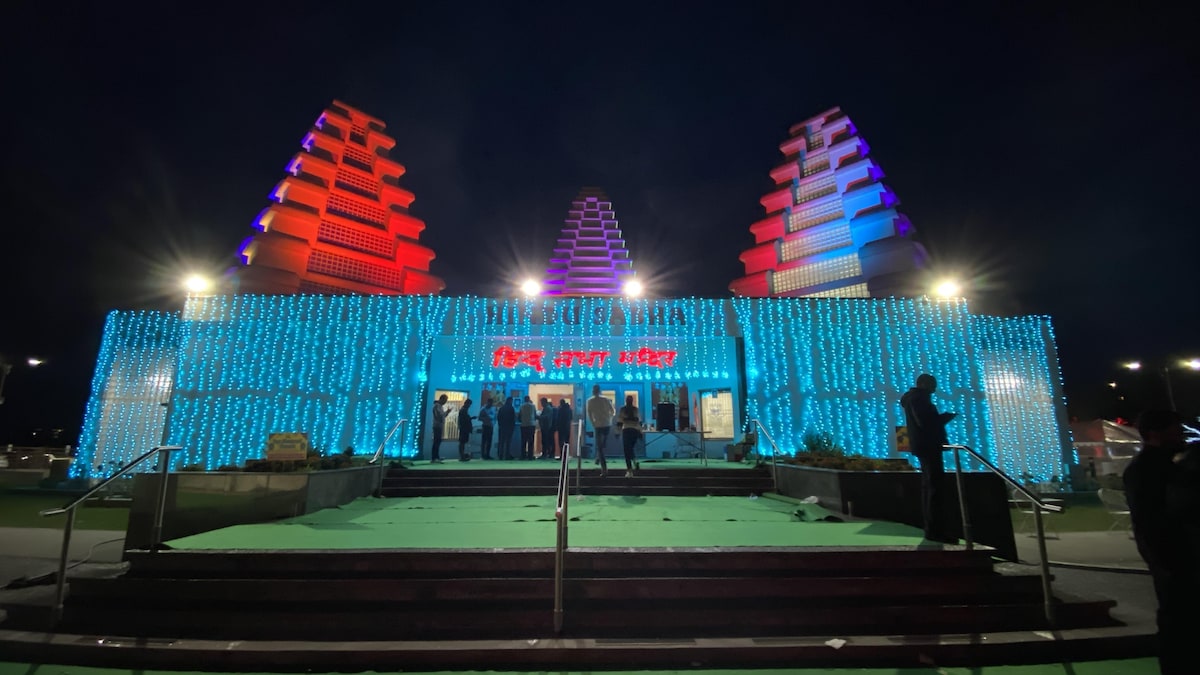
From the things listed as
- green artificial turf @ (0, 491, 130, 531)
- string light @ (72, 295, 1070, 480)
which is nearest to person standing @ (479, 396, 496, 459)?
string light @ (72, 295, 1070, 480)

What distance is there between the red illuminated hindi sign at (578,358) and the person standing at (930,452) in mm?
9194

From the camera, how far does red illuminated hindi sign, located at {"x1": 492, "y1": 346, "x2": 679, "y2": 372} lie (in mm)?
14250

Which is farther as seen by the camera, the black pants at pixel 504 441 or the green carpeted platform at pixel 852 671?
the black pants at pixel 504 441

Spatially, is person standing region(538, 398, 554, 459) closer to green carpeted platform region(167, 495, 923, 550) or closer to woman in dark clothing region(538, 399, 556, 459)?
woman in dark clothing region(538, 399, 556, 459)

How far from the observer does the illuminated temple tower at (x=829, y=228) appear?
20000 mm

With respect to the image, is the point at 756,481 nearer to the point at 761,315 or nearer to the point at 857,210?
the point at 761,315

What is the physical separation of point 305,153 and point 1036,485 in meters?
28.0

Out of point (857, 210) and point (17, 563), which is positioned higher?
point (857, 210)

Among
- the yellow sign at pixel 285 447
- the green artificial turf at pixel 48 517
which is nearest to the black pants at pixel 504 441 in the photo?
the yellow sign at pixel 285 447

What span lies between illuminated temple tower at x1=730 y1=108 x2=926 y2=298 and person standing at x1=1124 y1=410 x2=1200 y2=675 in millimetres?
18231

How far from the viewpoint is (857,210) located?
21.7 m

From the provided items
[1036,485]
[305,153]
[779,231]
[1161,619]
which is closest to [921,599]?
[1161,619]

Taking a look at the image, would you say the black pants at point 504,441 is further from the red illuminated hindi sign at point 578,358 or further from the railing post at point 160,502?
the railing post at point 160,502

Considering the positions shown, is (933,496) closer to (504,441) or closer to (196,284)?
(504,441)
